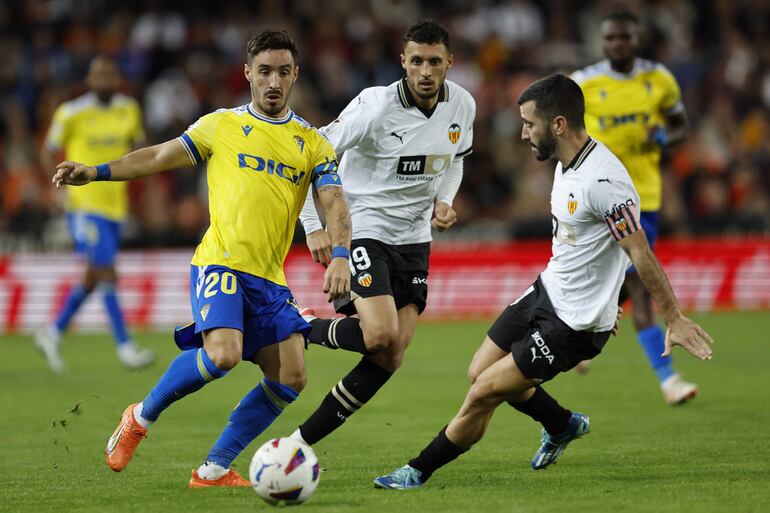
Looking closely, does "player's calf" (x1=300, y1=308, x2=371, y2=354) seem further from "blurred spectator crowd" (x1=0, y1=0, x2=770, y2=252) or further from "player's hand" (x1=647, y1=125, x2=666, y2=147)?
"blurred spectator crowd" (x1=0, y1=0, x2=770, y2=252)

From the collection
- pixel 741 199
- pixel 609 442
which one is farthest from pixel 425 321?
pixel 609 442

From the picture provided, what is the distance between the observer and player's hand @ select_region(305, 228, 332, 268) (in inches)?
268

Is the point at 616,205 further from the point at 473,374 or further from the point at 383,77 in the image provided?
the point at 383,77

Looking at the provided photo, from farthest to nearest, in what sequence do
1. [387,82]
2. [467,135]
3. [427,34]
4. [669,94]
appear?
1. [387,82]
2. [669,94]
3. [467,135]
4. [427,34]

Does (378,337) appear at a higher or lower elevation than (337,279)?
lower

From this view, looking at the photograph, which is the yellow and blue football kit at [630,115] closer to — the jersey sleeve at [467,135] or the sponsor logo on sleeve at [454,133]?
the jersey sleeve at [467,135]

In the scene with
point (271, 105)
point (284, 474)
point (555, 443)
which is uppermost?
point (271, 105)

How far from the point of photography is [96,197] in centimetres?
1288

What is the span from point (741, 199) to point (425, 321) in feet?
18.2

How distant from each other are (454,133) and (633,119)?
273 centimetres

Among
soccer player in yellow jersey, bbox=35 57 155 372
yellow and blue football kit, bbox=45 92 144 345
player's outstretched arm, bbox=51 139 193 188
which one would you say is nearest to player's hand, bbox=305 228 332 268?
player's outstretched arm, bbox=51 139 193 188

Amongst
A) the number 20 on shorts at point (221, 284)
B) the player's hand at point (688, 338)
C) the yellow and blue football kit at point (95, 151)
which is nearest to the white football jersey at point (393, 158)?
the number 20 on shorts at point (221, 284)

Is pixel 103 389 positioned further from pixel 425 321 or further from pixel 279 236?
pixel 425 321

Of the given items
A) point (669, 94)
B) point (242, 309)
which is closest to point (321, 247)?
point (242, 309)
